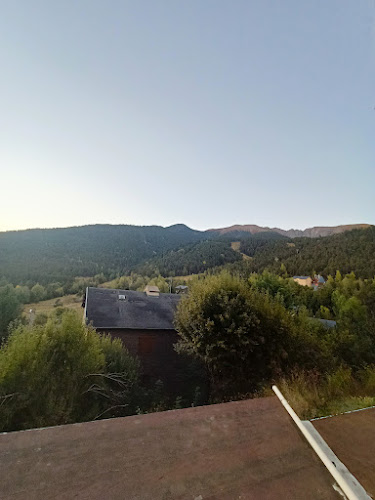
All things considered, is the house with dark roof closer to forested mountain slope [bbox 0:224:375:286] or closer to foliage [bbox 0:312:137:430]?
foliage [bbox 0:312:137:430]

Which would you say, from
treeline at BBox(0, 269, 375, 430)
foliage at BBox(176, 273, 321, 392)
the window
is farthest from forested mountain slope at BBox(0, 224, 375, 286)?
foliage at BBox(176, 273, 321, 392)

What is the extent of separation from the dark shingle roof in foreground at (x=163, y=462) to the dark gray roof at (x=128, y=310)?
17613mm

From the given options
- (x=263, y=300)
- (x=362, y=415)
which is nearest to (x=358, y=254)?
(x=263, y=300)

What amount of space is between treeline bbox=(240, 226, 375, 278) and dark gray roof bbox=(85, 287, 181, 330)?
45.2m

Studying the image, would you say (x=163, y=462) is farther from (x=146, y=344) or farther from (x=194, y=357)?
(x=146, y=344)

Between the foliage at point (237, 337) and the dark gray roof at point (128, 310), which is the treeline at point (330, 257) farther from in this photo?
the foliage at point (237, 337)

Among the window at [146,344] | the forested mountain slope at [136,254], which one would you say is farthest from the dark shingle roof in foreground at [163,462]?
the forested mountain slope at [136,254]

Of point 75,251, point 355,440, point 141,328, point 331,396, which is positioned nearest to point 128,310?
point 141,328

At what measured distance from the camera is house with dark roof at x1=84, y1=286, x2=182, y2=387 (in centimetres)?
1833

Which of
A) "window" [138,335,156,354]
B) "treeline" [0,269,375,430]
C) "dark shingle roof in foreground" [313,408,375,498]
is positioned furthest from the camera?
"window" [138,335,156,354]

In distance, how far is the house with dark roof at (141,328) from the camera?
18.3 m

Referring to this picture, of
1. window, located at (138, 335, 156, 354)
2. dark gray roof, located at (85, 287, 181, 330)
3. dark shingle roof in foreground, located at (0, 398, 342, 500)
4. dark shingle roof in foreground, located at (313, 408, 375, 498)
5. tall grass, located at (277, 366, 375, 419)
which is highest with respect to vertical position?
dark shingle roof in foreground, located at (0, 398, 342, 500)

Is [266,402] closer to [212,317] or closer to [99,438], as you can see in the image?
[99,438]

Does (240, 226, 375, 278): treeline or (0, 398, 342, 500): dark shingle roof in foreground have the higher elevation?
(0, 398, 342, 500): dark shingle roof in foreground
